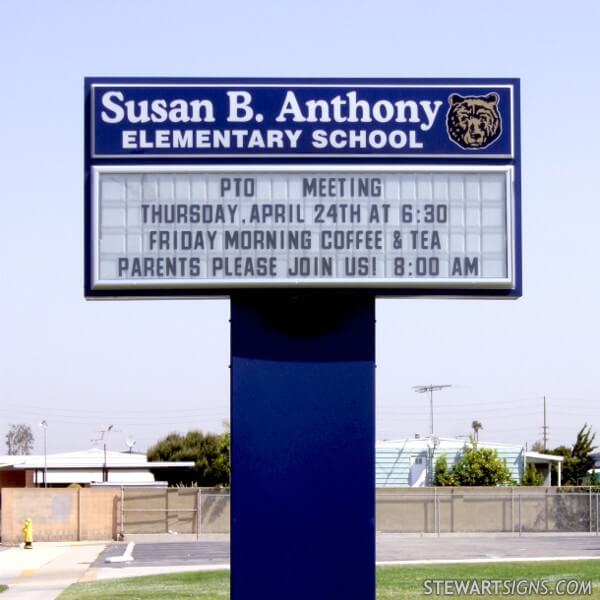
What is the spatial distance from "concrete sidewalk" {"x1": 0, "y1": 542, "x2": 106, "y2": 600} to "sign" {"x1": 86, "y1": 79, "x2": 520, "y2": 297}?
509 inches

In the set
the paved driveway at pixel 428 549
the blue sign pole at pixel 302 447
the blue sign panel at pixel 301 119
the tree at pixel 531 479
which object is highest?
the blue sign panel at pixel 301 119

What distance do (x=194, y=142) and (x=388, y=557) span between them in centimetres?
2301

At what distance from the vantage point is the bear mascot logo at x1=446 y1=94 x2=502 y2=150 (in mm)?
15930

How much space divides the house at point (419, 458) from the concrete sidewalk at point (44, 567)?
22.0 metres

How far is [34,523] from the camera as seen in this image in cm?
4497

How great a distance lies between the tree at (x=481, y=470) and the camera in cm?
5528

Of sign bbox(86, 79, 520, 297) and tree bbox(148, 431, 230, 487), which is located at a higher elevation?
sign bbox(86, 79, 520, 297)

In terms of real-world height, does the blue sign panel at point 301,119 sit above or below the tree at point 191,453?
above

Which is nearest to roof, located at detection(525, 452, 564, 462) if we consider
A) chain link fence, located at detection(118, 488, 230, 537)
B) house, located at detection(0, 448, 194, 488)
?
house, located at detection(0, 448, 194, 488)

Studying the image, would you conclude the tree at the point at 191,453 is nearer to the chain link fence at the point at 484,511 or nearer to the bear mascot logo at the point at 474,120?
the chain link fence at the point at 484,511

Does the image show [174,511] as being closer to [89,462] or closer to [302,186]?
[89,462]

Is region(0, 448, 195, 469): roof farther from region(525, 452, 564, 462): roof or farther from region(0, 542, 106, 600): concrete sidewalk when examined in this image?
region(0, 542, 106, 600): concrete sidewalk

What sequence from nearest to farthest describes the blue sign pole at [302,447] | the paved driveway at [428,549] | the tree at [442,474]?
the blue sign pole at [302,447], the paved driveway at [428,549], the tree at [442,474]

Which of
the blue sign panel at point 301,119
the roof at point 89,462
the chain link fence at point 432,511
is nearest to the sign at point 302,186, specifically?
the blue sign panel at point 301,119
